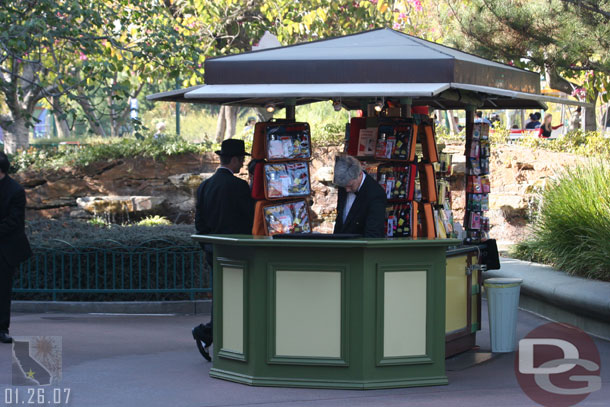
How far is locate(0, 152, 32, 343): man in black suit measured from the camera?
8758 mm

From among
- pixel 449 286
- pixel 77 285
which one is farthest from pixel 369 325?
pixel 77 285

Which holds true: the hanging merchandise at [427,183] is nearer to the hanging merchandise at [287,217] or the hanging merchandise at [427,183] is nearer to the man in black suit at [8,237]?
the hanging merchandise at [287,217]

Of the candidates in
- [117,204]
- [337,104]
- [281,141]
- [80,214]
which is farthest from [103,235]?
[80,214]

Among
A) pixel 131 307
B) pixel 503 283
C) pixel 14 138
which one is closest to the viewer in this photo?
pixel 503 283

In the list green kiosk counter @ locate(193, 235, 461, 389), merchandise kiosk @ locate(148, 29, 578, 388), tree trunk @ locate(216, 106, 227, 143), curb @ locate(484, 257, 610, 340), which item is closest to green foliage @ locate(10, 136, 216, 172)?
tree trunk @ locate(216, 106, 227, 143)

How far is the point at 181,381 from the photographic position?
23.9 ft

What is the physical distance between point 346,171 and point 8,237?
145 inches

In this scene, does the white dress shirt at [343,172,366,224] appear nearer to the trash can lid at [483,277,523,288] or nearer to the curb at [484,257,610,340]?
the trash can lid at [483,277,523,288]

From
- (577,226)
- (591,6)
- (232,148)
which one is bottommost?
(577,226)

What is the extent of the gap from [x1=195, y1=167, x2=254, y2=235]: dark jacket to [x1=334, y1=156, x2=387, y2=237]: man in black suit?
1.05 m

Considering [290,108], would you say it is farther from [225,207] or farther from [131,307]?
[131,307]

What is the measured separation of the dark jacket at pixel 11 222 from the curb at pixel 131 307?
272cm

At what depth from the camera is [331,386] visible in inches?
269

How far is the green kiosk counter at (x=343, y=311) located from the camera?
267 inches
